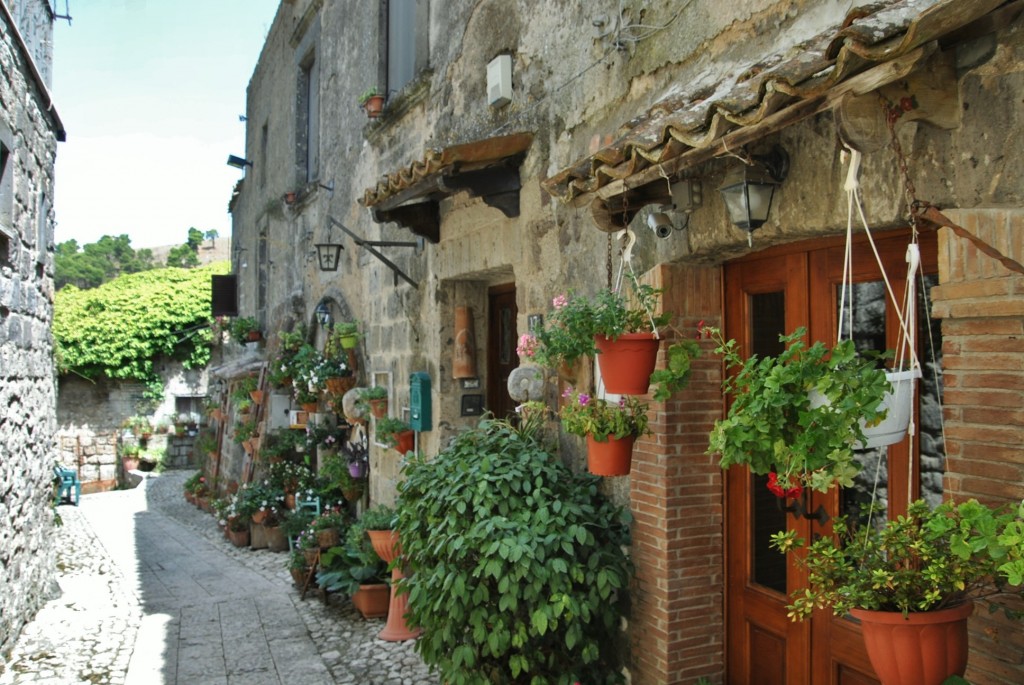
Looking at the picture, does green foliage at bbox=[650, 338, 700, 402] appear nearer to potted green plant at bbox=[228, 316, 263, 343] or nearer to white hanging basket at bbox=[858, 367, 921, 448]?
white hanging basket at bbox=[858, 367, 921, 448]

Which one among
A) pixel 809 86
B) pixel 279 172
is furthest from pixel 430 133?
pixel 279 172

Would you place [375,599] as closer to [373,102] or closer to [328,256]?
[328,256]

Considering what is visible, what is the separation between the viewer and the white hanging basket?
7.63 feet

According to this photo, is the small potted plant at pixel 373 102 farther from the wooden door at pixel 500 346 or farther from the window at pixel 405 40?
the wooden door at pixel 500 346

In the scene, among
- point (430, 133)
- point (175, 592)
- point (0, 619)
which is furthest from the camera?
point (175, 592)

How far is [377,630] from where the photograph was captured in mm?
6340

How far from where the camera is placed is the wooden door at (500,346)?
636 cm

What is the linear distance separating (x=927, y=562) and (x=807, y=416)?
49cm

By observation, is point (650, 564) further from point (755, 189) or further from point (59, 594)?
point (59, 594)

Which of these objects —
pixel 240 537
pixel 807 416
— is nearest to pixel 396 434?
pixel 240 537

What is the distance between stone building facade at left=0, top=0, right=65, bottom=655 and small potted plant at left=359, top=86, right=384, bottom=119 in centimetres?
274

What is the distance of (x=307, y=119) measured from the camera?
1186cm

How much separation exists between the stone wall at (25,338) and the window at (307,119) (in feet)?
14.3

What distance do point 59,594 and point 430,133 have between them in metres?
5.19
